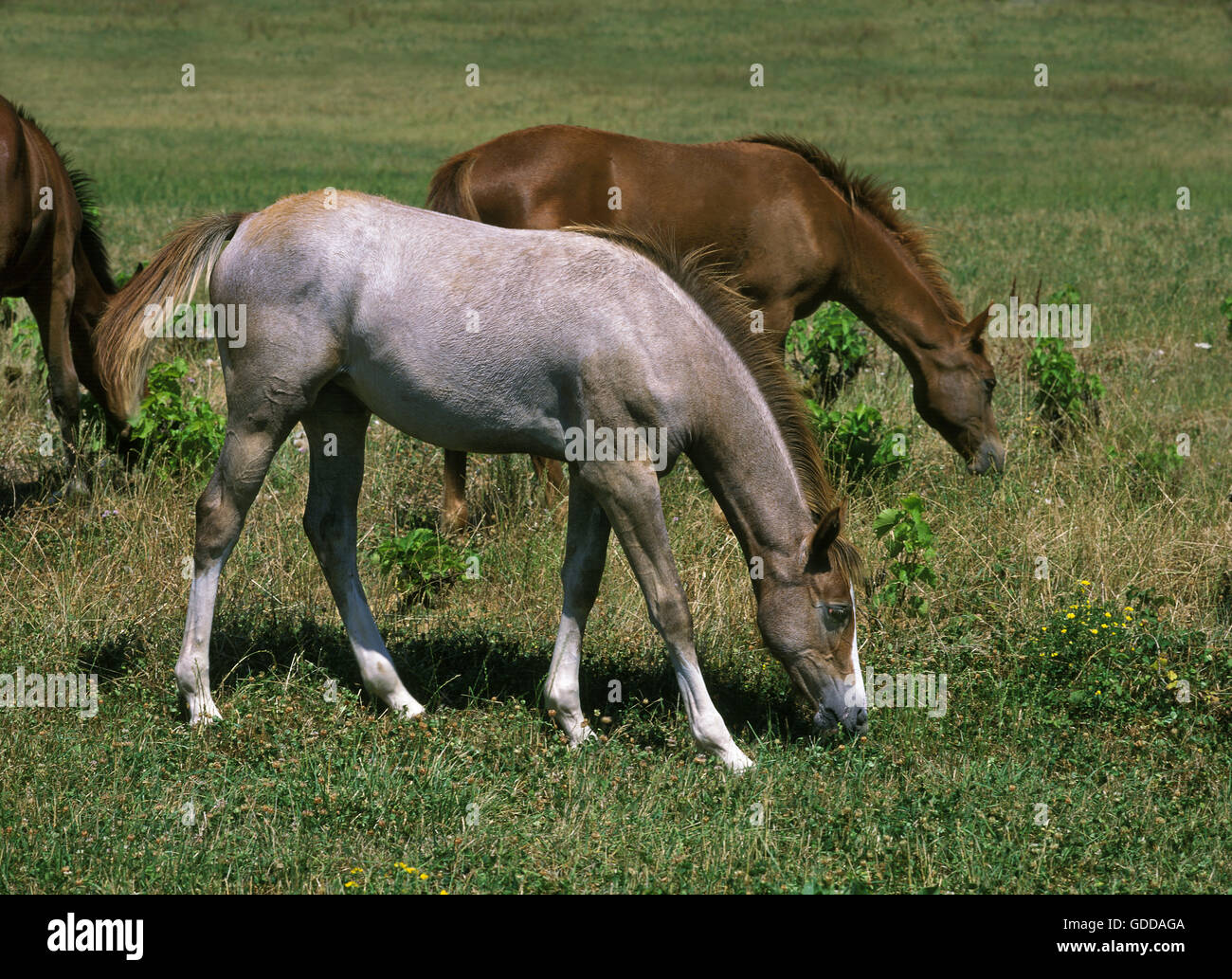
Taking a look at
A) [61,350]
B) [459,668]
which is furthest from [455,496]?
[61,350]

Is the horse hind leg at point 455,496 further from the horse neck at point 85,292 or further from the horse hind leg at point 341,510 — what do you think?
the horse neck at point 85,292

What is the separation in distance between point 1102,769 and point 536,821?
236 centimetres

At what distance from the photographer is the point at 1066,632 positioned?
6.05 meters

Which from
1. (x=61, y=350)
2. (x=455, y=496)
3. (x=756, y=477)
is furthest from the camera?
(x=61, y=350)

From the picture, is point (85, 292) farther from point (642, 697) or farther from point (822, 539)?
point (822, 539)

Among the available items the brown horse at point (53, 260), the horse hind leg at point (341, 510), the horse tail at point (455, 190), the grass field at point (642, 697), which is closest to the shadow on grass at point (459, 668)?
the grass field at point (642, 697)

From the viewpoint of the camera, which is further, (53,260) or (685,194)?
(685,194)

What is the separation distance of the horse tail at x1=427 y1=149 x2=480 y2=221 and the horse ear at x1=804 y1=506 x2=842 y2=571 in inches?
130

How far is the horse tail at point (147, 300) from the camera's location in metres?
5.48

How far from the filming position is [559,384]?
5.13 m

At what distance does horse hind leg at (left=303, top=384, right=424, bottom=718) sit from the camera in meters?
5.67

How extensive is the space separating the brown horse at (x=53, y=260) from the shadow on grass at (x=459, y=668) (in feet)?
6.41

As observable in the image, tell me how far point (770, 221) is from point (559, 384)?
3.24 meters

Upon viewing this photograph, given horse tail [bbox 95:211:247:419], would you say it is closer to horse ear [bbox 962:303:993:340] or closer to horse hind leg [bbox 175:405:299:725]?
horse hind leg [bbox 175:405:299:725]
